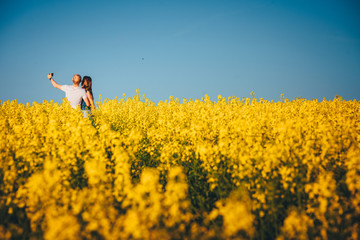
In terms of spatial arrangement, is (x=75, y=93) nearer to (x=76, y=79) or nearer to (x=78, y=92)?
(x=78, y=92)

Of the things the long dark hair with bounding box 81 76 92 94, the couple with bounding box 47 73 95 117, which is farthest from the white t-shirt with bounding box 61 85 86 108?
the long dark hair with bounding box 81 76 92 94

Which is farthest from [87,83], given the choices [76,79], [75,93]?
[75,93]

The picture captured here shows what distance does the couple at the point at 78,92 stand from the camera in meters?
7.16

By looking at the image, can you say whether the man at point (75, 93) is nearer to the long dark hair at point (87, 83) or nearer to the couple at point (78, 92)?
the couple at point (78, 92)

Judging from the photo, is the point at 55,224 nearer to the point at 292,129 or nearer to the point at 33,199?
the point at 33,199

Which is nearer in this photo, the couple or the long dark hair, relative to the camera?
the couple

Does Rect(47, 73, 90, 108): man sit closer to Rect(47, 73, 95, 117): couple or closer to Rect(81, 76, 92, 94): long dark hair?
Rect(47, 73, 95, 117): couple

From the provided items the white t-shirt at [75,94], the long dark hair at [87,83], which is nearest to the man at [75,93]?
the white t-shirt at [75,94]

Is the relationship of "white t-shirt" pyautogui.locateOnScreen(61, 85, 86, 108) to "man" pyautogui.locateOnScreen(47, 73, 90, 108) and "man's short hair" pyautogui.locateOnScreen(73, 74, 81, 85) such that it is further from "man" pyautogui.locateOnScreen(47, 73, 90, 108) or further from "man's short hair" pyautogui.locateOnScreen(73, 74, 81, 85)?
"man's short hair" pyautogui.locateOnScreen(73, 74, 81, 85)

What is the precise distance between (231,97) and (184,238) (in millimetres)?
8835

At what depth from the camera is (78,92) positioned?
715 centimetres

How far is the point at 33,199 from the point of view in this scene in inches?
96.0

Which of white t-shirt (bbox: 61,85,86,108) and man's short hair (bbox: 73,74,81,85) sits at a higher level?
man's short hair (bbox: 73,74,81,85)

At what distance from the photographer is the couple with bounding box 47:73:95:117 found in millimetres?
7160
